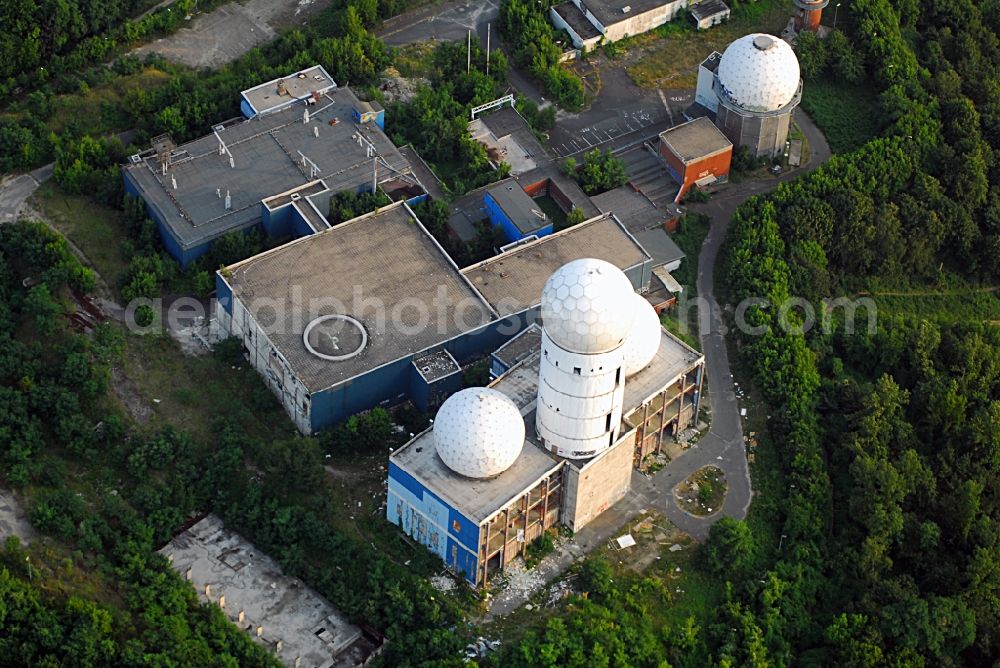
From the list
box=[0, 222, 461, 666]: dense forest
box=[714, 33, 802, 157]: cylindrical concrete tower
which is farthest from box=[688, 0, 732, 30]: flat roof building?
box=[0, 222, 461, 666]: dense forest

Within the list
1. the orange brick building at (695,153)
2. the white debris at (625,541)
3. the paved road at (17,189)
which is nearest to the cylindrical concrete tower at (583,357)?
the white debris at (625,541)

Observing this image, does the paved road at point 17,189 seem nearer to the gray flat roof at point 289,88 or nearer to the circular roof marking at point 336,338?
the gray flat roof at point 289,88

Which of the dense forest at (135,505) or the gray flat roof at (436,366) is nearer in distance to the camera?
the dense forest at (135,505)

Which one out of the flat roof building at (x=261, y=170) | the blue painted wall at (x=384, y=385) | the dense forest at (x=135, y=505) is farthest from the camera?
the flat roof building at (x=261, y=170)

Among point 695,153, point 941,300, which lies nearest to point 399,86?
point 695,153

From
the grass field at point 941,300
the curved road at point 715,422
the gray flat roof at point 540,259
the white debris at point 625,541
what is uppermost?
the gray flat roof at point 540,259

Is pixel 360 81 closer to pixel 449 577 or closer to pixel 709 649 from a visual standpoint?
pixel 449 577

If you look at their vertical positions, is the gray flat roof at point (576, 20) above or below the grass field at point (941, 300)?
above

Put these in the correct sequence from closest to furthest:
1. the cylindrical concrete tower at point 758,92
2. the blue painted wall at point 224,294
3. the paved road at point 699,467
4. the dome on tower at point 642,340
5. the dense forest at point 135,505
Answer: the dense forest at point 135,505
the paved road at point 699,467
the dome on tower at point 642,340
the blue painted wall at point 224,294
the cylindrical concrete tower at point 758,92
